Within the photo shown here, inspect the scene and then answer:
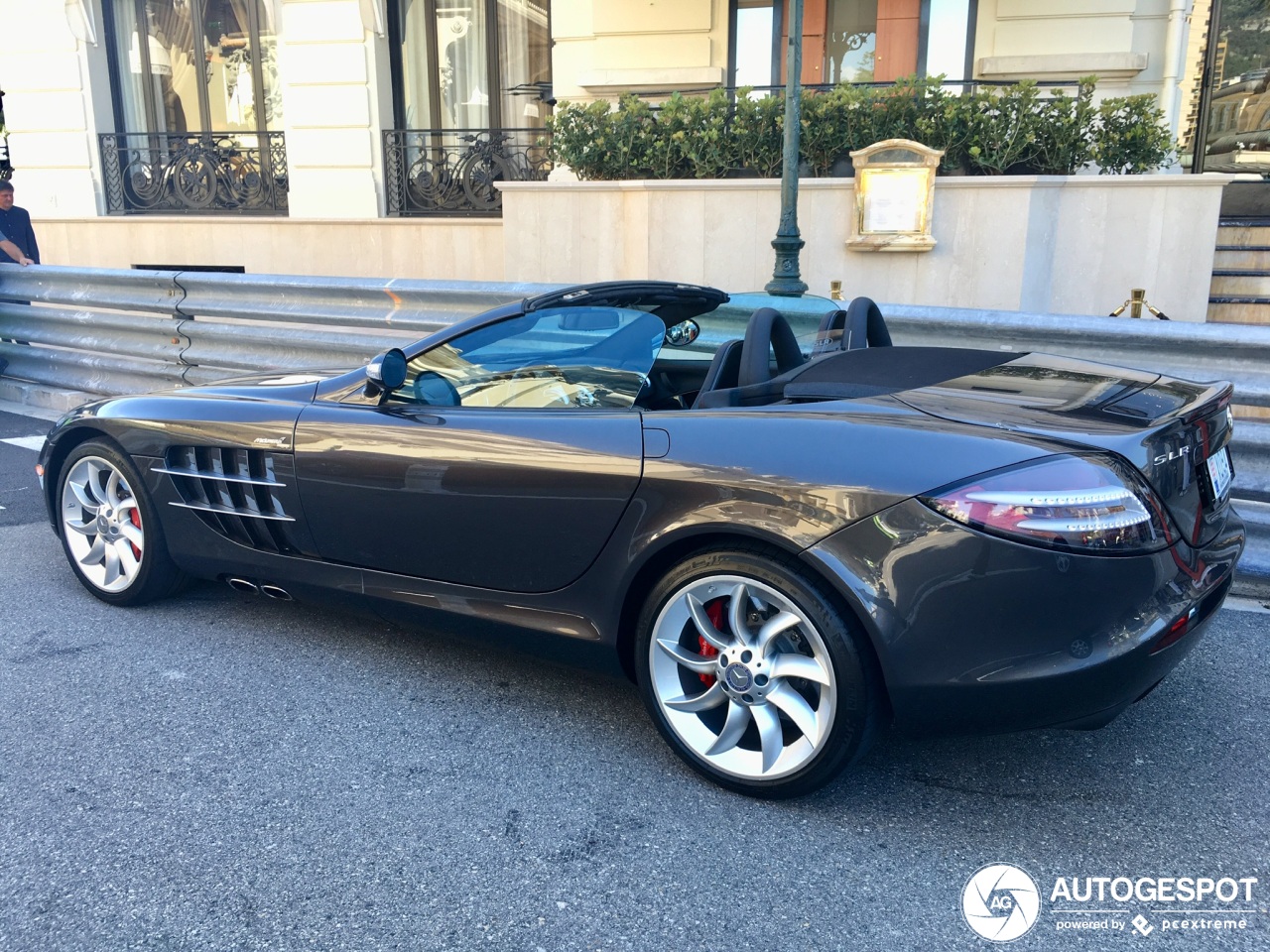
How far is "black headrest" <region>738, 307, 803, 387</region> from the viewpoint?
3029 millimetres

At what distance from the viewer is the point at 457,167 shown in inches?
496

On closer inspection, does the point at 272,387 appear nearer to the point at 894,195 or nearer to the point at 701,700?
the point at 701,700

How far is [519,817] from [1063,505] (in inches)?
59.4

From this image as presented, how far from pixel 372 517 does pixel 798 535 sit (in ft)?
4.82

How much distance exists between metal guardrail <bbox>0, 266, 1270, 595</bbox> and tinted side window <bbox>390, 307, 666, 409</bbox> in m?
0.74

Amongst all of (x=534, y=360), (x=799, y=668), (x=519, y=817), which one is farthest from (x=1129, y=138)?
(x=519, y=817)

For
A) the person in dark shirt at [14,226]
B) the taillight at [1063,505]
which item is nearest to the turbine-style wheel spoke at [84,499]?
the taillight at [1063,505]

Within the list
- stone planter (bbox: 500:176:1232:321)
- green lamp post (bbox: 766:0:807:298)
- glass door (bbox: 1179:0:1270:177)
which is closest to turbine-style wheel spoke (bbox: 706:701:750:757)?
green lamp post (bbox: 766:0:807:298)

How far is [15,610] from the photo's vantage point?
404 centimetres

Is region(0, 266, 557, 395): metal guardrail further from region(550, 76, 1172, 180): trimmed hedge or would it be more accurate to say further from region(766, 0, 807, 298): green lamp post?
region(550, 76, 1172, 180): trimmed hedge

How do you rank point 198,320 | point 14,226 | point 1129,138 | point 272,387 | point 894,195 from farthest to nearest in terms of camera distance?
point 14,226, point 1129,138, point 894,195, point 198,320, point 272,387

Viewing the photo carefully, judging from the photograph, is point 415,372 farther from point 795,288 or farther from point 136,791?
point 795,288

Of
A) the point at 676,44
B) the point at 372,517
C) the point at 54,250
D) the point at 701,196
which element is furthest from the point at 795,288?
the point at 54,250

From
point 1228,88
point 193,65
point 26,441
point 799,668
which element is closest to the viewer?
point 799,668
